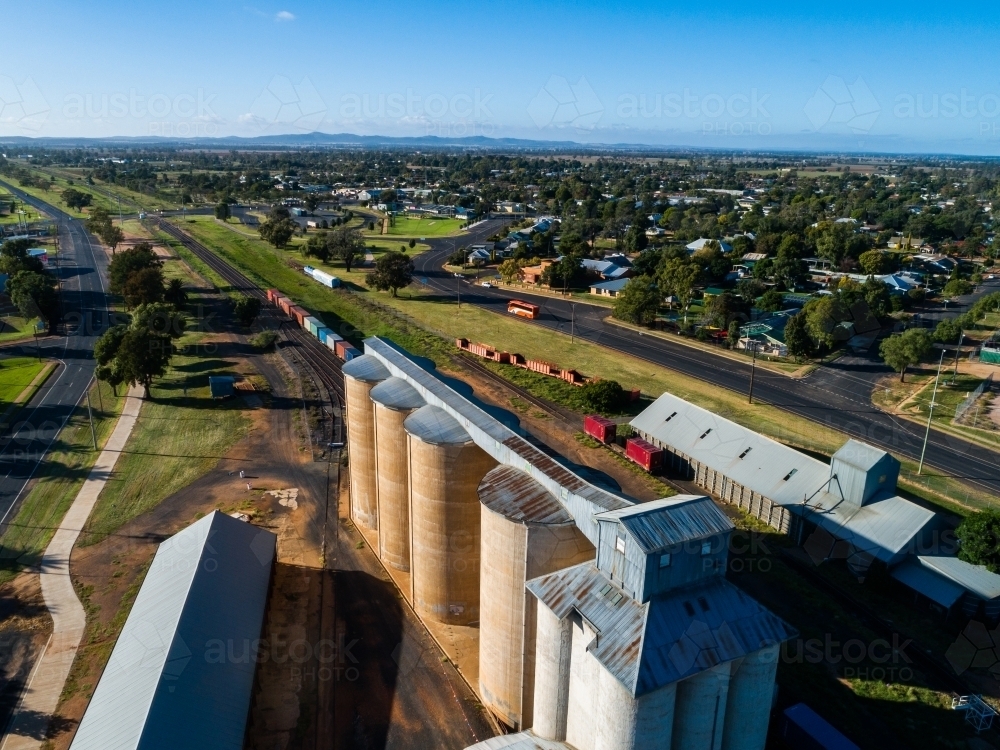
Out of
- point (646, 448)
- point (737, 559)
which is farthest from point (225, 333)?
point (737, 559)

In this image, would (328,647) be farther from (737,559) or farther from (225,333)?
(225,333)

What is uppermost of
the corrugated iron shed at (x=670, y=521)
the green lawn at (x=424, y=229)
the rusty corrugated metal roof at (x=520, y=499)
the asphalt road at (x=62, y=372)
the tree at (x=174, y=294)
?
the corrugated iron shed at (x=670, y=521)

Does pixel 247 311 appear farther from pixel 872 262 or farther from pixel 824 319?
pixel 872 262

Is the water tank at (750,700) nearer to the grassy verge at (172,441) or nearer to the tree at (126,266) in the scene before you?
the grassy verge at (172,441)

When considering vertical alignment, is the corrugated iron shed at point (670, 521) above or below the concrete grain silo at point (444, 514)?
above

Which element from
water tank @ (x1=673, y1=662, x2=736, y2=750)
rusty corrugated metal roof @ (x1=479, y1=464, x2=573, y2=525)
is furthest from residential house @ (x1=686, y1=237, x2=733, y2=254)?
water tank @ (x1=673, y1=662, x2=736, y2=750)

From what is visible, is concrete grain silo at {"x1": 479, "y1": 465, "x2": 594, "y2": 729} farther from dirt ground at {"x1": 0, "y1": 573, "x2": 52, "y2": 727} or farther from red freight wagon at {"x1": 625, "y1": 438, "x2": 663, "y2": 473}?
red freight wagon at {"x1": 625, "y1": 438, "x2": 663, "y2": 473}

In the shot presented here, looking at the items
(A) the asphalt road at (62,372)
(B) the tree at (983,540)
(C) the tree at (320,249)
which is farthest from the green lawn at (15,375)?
(B) the tree at (983,540)
